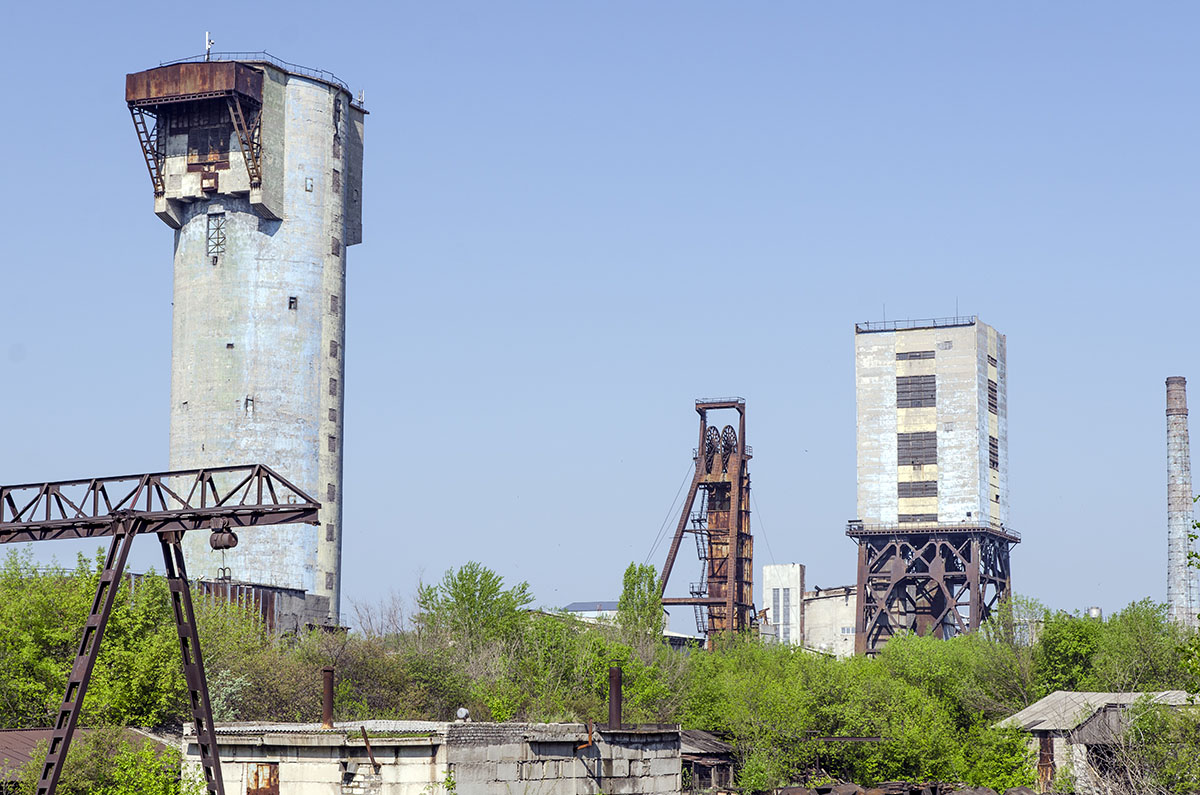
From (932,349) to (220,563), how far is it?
5058 cm

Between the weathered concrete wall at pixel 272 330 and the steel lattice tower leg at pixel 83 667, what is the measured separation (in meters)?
56.9

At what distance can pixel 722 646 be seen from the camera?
89.2m

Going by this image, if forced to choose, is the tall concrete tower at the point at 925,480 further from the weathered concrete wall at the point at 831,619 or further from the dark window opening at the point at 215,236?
the dark window opening at the point at 215,236

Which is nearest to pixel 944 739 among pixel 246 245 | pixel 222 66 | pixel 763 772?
pixel 763 772

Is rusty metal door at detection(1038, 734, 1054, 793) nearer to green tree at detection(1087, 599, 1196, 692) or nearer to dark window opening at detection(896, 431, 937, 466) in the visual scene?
green tree at detection(1087, 599, 1196, 692)

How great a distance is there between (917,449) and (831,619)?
17.9 meters

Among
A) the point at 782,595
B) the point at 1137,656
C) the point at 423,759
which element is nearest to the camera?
the point at 423,759

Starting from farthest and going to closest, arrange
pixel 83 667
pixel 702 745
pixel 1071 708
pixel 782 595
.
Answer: pixel 782 595 → pixel 702 745 → pixel 1071 708 → pixel 83 667

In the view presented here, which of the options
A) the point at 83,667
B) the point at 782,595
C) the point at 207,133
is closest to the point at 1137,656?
the point at 83,667

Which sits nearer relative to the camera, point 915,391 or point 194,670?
point 194,670

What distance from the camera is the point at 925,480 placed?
105m

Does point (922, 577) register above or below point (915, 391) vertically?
below

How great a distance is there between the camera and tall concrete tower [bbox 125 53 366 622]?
88.2 metres

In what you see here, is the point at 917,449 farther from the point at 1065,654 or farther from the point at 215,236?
the point at 215,236
